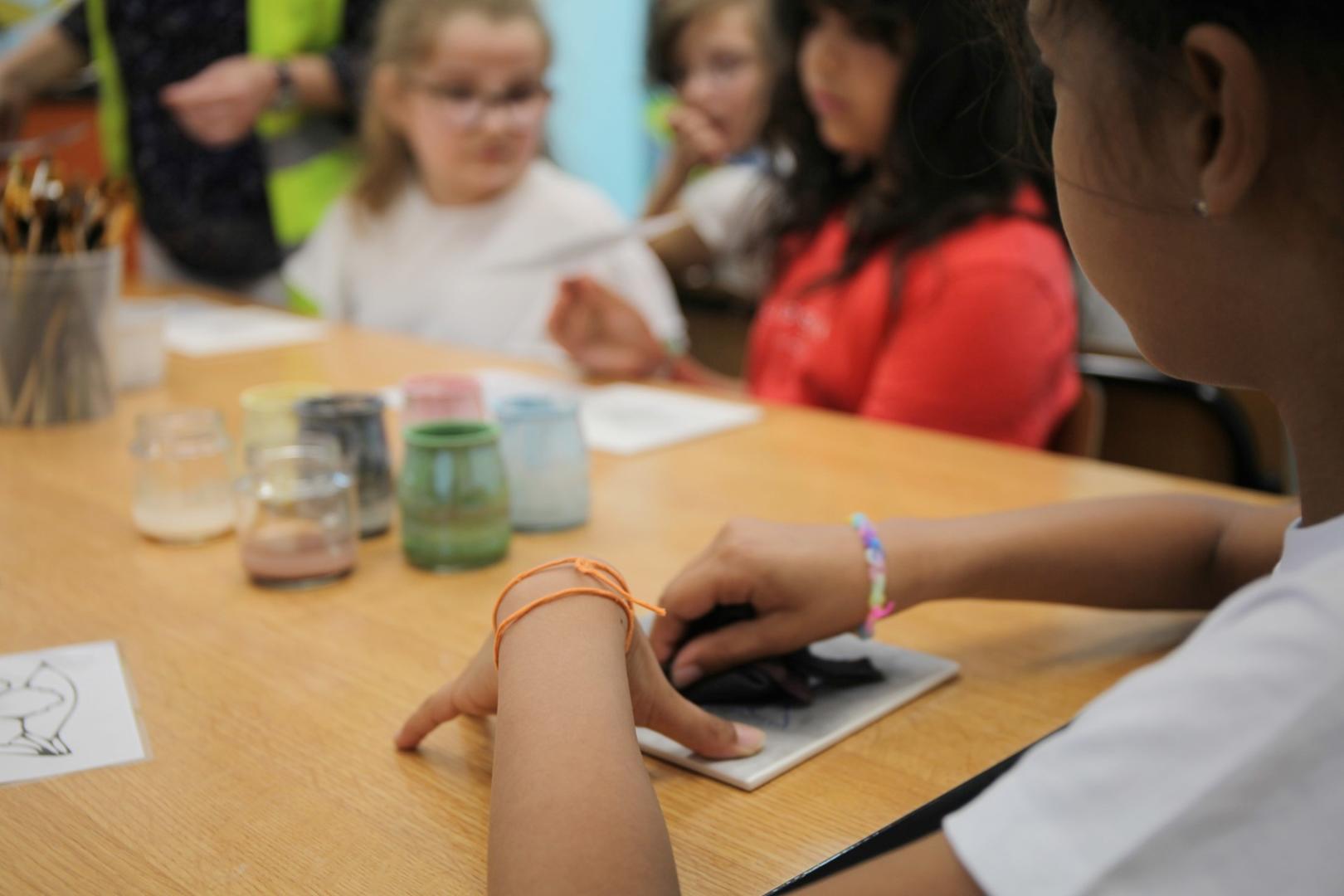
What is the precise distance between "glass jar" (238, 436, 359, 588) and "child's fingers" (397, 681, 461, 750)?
27 cm

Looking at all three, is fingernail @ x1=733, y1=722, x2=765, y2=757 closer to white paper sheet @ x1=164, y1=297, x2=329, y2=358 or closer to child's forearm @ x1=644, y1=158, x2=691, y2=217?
white paper sheet @ x1=164, y1=297, x2=329, y2=358

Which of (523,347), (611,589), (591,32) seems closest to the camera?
(611,589)

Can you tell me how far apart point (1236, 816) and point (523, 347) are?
1819 millimetres

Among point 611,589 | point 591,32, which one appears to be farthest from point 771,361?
point 591,32

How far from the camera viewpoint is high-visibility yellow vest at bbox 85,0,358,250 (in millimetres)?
2402

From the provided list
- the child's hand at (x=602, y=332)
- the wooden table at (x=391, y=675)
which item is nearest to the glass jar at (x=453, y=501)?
the wooden table at (x=391, y=675)

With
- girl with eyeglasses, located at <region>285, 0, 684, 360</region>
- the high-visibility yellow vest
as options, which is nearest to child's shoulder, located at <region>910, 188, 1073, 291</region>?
girl with eyeglasses, located at <region>285, 0, 684, 360</region>

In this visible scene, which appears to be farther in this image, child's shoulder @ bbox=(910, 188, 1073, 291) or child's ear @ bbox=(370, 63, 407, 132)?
child's ear @ bbox=(370, 63, 407, 132)

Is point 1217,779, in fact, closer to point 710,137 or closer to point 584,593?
point 584,593

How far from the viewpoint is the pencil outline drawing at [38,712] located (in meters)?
0.69

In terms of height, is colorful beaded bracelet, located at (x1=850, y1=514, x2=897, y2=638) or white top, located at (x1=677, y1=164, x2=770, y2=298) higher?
white top, located at (x1=677, y1=164, x2=770, y2=298)

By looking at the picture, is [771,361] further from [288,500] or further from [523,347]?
[288,500]

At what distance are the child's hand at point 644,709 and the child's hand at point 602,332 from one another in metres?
1.01

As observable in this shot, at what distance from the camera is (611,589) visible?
0.67 meters
